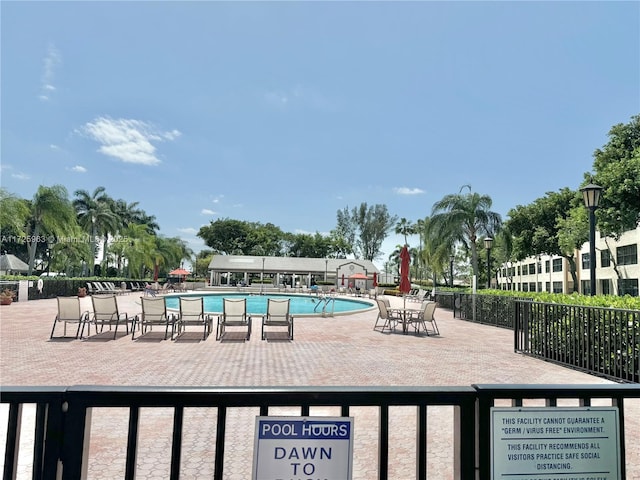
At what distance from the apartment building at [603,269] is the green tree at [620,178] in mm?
4707

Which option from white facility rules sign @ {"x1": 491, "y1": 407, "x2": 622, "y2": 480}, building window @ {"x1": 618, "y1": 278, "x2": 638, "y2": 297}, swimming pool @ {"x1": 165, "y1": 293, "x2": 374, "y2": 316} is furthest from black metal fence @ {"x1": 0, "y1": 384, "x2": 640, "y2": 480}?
building window @ {"x1": 618, "y1": 278, "x2": 638, "y2": 297}

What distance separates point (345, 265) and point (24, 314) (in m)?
44.6

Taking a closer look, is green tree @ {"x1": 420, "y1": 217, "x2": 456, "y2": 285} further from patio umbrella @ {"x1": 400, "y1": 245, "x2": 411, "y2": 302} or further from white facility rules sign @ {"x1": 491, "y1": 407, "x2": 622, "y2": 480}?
white facility rules sign @ {"x1": 491, "y1": 407, "x2": 622, "y2": 480}

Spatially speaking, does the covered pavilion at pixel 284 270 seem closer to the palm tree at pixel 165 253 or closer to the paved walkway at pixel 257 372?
the palm tree at pixel 165 253

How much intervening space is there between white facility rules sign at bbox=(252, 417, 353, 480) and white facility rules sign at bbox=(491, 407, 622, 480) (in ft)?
2.28

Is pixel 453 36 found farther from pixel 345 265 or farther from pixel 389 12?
pixel 345 265

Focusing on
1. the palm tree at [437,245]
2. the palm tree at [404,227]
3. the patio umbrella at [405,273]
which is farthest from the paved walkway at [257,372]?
the palm tree at [404,227]

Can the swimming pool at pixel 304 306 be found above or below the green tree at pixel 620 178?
below

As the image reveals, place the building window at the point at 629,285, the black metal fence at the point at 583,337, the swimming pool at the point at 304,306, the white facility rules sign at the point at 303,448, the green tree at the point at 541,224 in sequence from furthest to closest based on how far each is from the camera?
the green tree at the point at 541,224 < the building window at the point at 629,285 < the swimming pool at the point at 304,306 < the black metal fence at the point at 583,337 < the white facility rules sign at the point at 303,448

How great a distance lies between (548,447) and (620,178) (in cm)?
2235

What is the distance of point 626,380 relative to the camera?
6.34m

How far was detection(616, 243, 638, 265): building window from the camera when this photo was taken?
3359 centimetres

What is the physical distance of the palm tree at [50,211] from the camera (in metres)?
29.6

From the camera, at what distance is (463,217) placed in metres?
26.1
